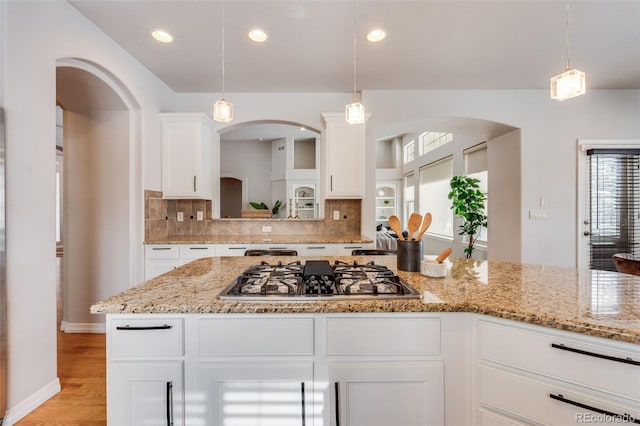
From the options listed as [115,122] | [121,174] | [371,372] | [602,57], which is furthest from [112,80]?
[602,57]

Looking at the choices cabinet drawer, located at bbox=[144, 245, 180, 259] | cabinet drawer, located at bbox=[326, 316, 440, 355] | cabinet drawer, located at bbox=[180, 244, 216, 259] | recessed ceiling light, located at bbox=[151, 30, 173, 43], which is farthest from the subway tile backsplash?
cabinet drawer, located at bbox=[326, 316, 440, 355]

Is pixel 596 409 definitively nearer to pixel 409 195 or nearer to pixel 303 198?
pixel 303 198

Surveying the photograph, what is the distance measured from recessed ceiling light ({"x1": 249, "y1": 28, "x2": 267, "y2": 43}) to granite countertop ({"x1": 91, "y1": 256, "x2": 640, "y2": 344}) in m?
2.19

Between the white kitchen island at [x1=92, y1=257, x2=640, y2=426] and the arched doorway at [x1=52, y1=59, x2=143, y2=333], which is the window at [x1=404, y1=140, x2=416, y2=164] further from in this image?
the white kitchen island at [x1=92, y1=257, x2=640, y2=426]

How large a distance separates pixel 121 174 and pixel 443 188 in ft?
20.2

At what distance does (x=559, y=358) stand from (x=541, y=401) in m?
0.18

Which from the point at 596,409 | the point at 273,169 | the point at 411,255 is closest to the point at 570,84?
the point at 411,255

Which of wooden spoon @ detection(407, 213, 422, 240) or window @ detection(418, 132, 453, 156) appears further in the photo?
window @ detection(418, 132, 453, 156)

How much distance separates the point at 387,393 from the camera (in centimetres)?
108

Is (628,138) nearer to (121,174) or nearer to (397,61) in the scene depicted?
(397,61)

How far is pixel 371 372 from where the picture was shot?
1081mm

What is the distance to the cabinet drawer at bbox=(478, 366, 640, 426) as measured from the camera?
0.89m

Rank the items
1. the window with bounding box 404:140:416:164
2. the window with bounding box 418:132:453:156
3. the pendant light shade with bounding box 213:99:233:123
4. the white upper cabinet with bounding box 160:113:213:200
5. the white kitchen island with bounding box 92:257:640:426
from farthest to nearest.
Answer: the window with bounding box 404:140:416:164
the window with bounding box 418:132:453:156
the white upper cabinet with bounding box 160:113:213:200
the pendant light shade with bounding box 213:99:233:123
the white kitchen island with bounding box 92:257:640:426

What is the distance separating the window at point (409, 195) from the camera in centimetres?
852
